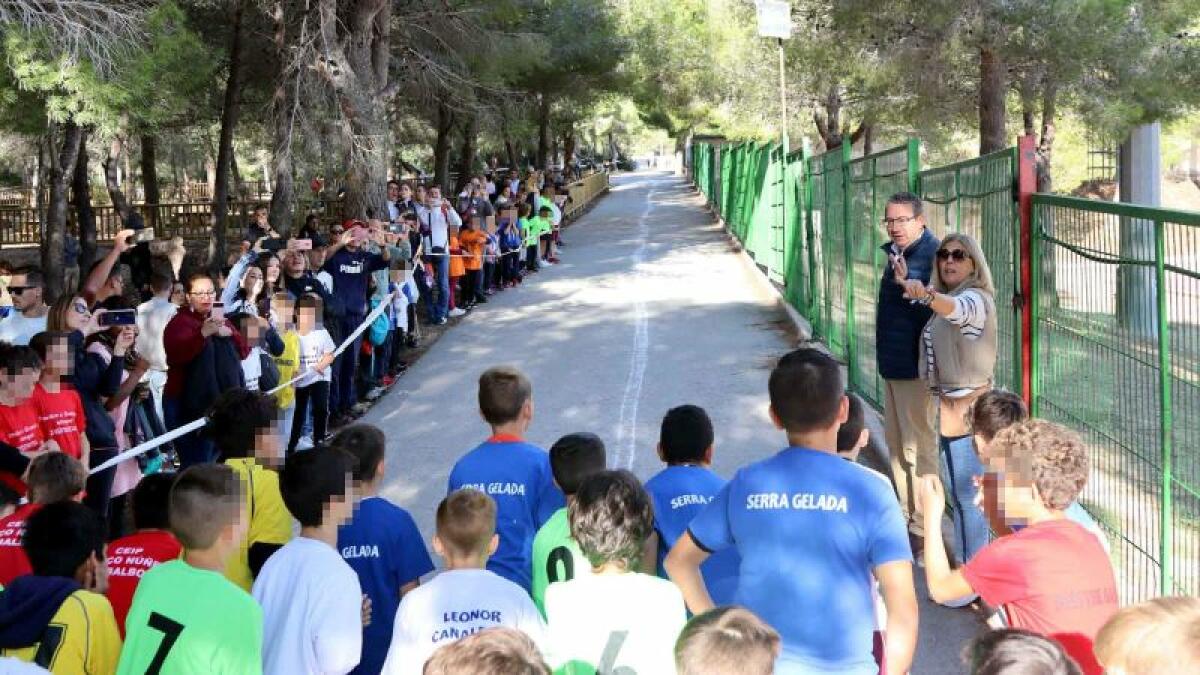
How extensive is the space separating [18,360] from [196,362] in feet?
6.52

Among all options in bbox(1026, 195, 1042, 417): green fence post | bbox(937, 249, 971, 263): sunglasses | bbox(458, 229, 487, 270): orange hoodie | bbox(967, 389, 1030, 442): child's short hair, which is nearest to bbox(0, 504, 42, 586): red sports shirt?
bbox(967, 389, 1030, 442): child's short hair

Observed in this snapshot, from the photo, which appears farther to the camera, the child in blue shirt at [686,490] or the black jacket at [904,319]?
the black jacket at [904,319]

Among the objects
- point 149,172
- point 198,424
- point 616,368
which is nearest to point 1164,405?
point 198,424

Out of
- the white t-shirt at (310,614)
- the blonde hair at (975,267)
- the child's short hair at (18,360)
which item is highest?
the blonde hair at (975,267)

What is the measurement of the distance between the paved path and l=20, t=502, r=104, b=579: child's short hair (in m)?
3.51

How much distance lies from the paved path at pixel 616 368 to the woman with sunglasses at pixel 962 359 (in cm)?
52

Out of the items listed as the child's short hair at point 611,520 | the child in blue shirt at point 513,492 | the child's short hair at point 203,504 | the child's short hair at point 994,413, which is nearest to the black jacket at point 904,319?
the child's short hair at point 994,413

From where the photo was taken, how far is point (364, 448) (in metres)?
4.70

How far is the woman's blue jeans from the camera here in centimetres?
634

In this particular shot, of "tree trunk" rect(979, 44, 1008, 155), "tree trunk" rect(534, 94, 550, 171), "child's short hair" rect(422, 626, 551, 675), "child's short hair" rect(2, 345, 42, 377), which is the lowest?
"child's short hair" rect(422, 626, 551, 675)

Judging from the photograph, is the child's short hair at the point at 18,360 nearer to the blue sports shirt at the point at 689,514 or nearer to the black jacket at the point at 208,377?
the black jacket at the point at 208,377

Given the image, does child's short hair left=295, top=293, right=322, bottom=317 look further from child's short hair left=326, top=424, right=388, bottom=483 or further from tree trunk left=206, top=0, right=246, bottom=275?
tree trunk left=206, top=0, right=246, bottom=275

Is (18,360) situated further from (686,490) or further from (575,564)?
(686,490)

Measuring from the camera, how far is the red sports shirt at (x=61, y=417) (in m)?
6.45
